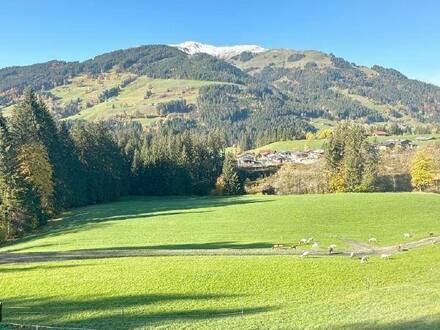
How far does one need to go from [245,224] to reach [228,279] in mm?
32307

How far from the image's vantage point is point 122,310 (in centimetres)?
2975

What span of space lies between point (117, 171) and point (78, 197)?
19.5m

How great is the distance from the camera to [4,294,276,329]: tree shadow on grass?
27.2 metres

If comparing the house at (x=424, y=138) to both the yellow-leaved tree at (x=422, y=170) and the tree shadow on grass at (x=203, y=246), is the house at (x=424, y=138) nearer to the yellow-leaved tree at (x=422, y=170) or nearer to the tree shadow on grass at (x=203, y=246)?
the yellow-leaved tree at (x=422, y=170)

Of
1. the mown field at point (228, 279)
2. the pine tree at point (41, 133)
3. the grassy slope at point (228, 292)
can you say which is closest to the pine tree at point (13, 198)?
the mown field at point (228, 279)

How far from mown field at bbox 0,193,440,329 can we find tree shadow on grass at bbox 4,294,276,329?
66 millimetres

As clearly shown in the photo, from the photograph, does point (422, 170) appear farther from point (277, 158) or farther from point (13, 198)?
point (13, 198)

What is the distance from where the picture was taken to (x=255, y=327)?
2486cm

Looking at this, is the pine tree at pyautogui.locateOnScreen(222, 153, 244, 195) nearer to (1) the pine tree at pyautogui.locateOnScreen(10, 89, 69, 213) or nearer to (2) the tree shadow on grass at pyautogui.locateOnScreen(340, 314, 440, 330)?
(1) the pine tree at pyautogui.locateOnScreen(10, 89, 69, 213)

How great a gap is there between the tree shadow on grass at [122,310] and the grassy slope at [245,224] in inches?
871

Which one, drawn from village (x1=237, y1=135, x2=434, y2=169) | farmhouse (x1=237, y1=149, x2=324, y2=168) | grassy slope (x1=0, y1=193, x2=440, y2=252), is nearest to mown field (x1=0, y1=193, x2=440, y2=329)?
grassy slope (x1=0, y1=193, x2=440, y2=252)

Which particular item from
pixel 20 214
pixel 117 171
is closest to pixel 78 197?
pixel 117 171

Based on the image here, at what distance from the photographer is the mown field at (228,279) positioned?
27031mm

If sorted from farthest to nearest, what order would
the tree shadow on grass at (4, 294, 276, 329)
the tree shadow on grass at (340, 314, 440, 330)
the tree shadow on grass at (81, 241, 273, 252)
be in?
the tree shadow on grass at (81, 241, 273, 252), the tree shadow on grass at (4, 294, 276, 329), the tree shadow on grass at (340, 314, 440, 330)
